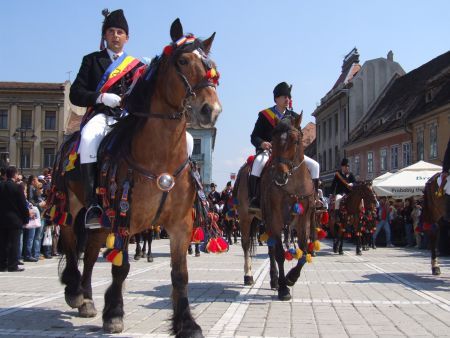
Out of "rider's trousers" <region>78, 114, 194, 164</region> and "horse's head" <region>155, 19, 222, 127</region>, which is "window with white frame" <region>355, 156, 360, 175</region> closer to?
"rider's trousers" <region>78, 114, 194, 164</region>

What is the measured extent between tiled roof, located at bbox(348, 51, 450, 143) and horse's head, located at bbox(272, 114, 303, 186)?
108 feet

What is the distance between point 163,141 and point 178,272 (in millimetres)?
1301

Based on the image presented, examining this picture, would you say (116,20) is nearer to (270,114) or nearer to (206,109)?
(206,109)

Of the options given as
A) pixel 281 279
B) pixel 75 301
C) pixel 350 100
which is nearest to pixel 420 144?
pixel 350 100

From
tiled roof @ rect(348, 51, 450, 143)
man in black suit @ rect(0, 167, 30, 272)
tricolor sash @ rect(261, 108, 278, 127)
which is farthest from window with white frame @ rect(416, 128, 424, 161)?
tricolor sash @ rect(261, 108, 278, 127)

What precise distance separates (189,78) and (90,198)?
68.3 inches

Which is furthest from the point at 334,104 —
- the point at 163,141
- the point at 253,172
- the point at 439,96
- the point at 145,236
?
the point at 163,141

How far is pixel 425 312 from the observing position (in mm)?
7203

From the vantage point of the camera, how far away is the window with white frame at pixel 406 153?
45959 millimetres

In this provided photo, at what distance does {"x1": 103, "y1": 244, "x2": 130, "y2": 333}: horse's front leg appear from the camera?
5688 mm

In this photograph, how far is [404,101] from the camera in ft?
166

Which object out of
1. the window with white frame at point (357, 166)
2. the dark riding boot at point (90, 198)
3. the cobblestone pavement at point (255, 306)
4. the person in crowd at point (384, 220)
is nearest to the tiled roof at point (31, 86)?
the window with white frame at point (357, 166)

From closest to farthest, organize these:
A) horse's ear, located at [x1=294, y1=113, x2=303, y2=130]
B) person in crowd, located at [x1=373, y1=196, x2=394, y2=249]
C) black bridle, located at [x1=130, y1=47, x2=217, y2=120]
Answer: black bridle, located at [x1=130, y1=47, x2=217, y2=120] → horse's ear, located at [x1=294, y1=113, x2=303, y2=130] → person in crowd, located at [x1=373, y1=196, x2=394, y2=249]

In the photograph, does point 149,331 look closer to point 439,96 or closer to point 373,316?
point 373,316
